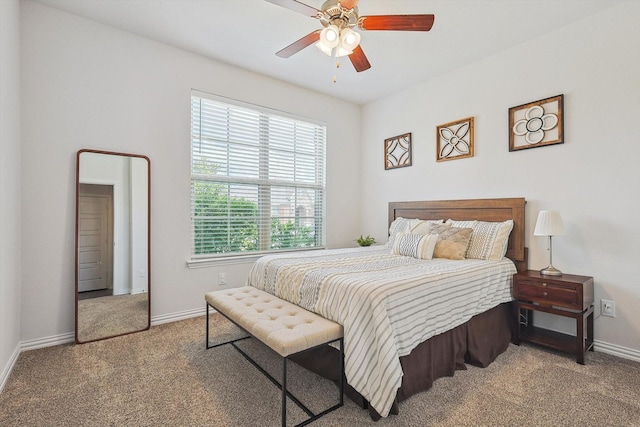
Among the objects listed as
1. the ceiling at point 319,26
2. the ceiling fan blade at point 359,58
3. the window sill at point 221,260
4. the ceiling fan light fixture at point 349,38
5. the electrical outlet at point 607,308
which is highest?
the ceiling at point 319,26

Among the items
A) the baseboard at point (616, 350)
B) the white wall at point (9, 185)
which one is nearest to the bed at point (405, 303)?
the baseboard at point (616, 350)

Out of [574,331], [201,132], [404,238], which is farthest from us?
[201,132]

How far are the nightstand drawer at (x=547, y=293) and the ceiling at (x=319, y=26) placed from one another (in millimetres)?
2219

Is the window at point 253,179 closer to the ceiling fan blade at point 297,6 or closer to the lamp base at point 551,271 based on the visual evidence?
the ceiling fan blade at point 297,6

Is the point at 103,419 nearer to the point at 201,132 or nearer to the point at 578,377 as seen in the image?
the point at 201,132

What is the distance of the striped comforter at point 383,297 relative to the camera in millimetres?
1618

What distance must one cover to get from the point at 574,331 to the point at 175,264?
3.75 metres

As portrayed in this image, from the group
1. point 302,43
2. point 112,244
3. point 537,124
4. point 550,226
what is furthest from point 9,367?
point 537,124

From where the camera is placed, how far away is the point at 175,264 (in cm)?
314

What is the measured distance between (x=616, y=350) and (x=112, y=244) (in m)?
4.31

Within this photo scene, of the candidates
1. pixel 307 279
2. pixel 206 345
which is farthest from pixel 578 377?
pixel 206 345

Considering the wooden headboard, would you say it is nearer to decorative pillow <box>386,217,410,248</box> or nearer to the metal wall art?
decorative pillow <box>386,217,410,248</box>

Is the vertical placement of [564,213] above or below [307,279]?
above

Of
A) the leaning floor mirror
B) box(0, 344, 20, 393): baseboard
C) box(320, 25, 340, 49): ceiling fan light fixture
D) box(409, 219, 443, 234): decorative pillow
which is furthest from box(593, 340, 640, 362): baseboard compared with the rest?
box(0, 344, 20, 393): baseboard
